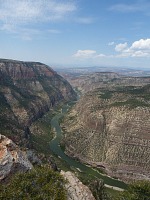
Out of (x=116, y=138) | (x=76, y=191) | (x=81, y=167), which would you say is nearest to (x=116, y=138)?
(x=116, y=138)

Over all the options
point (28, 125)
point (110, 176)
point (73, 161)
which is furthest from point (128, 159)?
point (28, 125)

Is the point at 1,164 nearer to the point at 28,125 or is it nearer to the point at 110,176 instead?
the point at 110,176

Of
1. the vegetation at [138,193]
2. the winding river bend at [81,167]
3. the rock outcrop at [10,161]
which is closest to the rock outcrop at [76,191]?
the rock outcrop at [10,161]

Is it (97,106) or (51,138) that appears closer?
(51,138)

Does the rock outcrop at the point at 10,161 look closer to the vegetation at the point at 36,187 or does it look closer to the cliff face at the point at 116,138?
the vegetation at the point at 36,187

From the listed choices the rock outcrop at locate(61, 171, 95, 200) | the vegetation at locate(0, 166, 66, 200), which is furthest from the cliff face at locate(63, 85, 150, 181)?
the vegetation at locate(0, 166, 66, 200)

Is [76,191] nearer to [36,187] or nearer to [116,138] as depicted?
[36,187]

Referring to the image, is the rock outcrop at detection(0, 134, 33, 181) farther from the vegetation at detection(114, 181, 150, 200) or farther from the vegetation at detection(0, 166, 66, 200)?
the vegetation at detection(114, 181, 150, 200)
